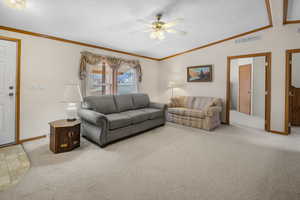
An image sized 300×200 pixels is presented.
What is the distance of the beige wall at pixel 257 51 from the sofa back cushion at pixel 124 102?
7.54 feet

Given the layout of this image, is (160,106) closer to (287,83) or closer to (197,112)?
(197,112)

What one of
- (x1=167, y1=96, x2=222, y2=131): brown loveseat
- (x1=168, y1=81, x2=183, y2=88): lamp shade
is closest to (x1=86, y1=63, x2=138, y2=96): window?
(x1=168, y1=81, x2=183, y2=88): lamp shade

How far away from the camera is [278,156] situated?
2406mm

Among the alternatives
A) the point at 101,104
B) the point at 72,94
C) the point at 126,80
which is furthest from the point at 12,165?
the point at 126,80

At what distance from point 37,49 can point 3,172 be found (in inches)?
94.3

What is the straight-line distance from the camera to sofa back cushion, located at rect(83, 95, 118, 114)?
3359 mm

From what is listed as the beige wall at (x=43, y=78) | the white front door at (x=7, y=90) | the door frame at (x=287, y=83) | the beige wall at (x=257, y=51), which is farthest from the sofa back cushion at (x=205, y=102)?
the white front door at (x=7, y=90)

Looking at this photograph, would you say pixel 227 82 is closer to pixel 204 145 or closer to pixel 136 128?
pixel 204 145

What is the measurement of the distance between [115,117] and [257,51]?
4112 millimetres

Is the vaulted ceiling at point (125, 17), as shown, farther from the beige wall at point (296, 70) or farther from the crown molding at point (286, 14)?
the beige wall at point (296, 70)

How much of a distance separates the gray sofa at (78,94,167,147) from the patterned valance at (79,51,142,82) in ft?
2.86

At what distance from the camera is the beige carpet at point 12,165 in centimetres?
177

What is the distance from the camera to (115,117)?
313cm

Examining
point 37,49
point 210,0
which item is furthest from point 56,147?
point 210,0
